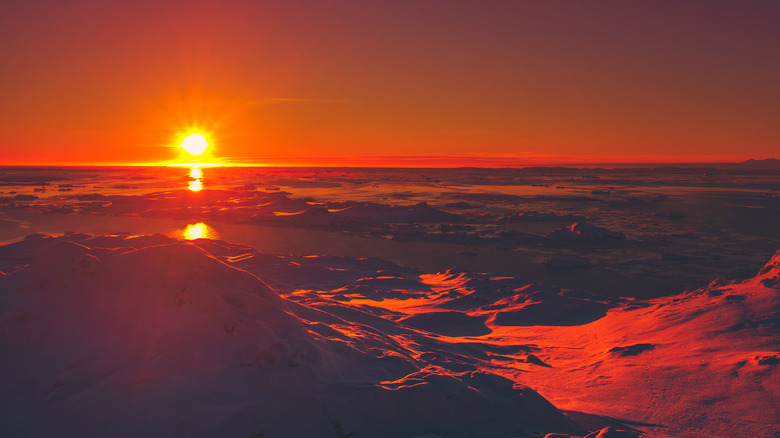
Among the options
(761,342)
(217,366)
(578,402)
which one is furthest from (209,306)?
(761,342)


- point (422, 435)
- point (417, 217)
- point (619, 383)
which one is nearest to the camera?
point (422, 435)

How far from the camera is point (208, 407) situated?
13.6 feet

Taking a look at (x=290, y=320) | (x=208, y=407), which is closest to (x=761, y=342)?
(x=290, y=320)

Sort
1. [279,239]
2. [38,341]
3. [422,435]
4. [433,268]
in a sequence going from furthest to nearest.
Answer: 1. [279,239]
2. [433,268]
3. [38,341]
4. [422,435]

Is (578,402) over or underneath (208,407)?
underneath

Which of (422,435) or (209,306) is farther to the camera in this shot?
(209,306)

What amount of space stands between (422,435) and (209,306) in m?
2.80

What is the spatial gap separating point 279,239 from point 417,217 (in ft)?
28.0

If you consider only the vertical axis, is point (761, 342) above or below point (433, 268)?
above

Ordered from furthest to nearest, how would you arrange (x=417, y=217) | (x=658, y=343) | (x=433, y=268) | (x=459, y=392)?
(x=417, y=217) < (x=433, y=268) < (x=658, y=343) < (x=459, y=392)

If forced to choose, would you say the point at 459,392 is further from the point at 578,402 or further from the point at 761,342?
the point at 761,342

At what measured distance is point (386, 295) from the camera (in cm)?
1102

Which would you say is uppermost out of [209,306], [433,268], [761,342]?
[209,306]

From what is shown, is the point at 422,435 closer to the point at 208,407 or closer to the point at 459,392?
the point at 459,392
